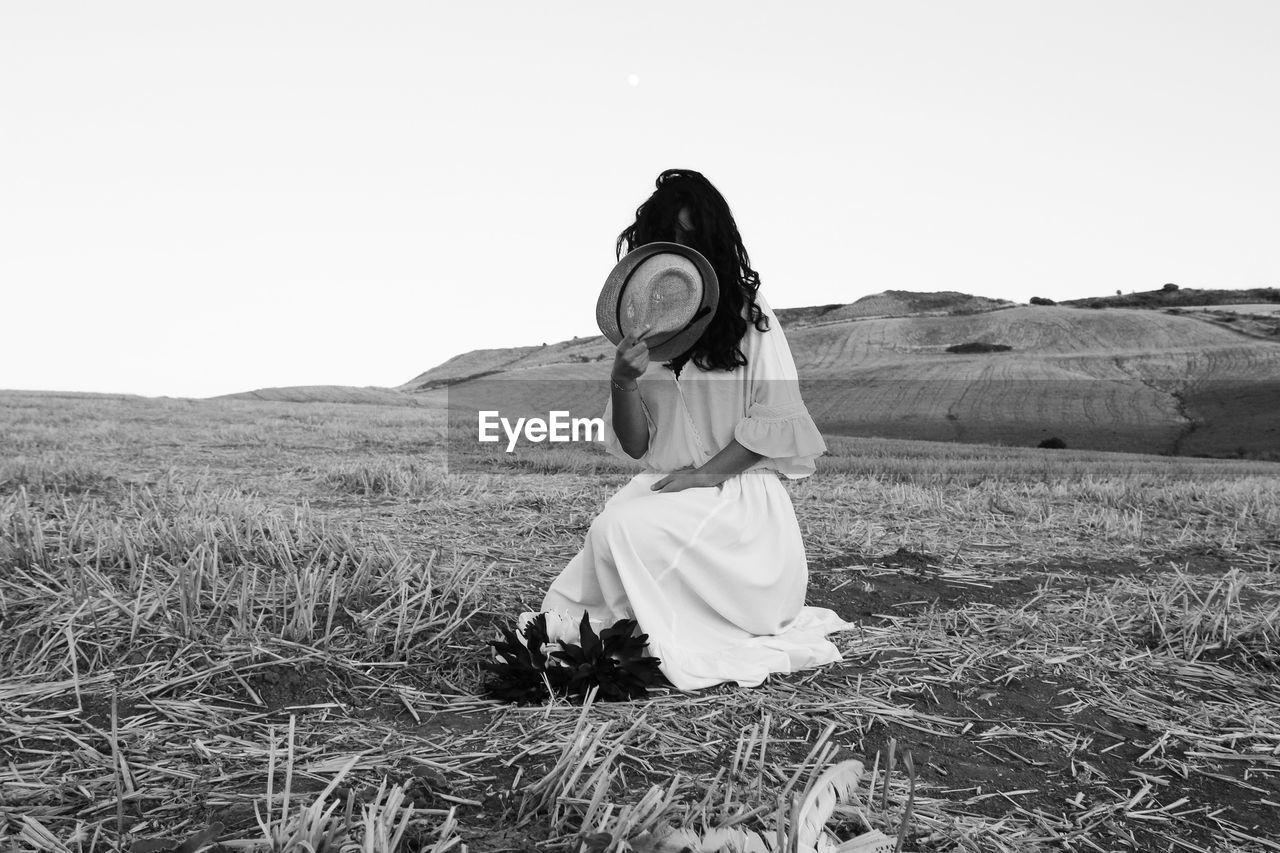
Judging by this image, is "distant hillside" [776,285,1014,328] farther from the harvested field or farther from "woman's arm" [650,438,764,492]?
"woman's arm" [650,438,764,492]

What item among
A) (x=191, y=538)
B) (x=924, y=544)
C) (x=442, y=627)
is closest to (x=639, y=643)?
(x=442, y=627)

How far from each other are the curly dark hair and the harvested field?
1.48m

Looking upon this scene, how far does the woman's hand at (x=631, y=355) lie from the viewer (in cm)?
336

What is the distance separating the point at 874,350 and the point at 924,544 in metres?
65.1

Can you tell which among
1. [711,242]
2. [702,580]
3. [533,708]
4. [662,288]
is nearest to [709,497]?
[702,580]

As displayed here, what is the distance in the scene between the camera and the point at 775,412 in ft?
12.5

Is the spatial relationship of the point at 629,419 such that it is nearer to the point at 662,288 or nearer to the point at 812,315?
the point at 662,288

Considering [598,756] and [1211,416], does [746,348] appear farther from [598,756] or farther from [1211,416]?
[1211,416]

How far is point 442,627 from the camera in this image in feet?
12.7

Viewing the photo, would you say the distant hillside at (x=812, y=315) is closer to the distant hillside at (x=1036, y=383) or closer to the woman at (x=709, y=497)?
the distant hillside at (x=1036, y=383)

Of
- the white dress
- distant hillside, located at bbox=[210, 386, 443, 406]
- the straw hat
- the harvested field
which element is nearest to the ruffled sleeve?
the white dress

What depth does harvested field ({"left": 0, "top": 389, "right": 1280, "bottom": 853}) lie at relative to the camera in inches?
87.4

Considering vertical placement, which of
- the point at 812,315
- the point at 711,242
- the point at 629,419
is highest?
the point at 812,315

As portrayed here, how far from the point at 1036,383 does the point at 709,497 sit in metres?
45.4
